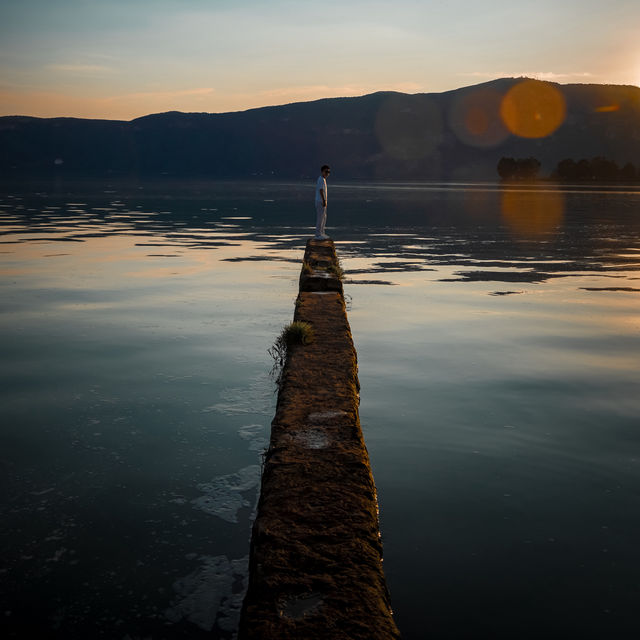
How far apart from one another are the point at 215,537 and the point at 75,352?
16.8ft

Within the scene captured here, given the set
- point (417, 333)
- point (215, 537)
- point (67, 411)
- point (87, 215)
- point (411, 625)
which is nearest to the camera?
point (411, 625)

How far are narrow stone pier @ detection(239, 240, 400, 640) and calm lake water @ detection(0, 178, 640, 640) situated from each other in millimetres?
552

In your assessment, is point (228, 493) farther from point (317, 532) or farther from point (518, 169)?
point (518, 169)

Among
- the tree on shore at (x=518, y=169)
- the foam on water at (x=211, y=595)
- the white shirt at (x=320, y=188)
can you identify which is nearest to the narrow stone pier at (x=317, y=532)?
the foam on water at (x=211, y=595)

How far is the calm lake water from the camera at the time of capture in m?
3.73

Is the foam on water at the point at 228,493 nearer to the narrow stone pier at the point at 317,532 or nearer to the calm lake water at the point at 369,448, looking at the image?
the calm lake water at the point at 369,448

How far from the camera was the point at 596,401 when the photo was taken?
7051mm

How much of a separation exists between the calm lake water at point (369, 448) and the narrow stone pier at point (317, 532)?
0.55 m

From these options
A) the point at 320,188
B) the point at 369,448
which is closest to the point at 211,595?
the point at 369,448

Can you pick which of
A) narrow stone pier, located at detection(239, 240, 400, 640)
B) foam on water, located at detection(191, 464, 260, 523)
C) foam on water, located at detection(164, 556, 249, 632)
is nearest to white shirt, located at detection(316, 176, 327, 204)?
narrow stone pier, located at detection(239, 240, 400, 640)

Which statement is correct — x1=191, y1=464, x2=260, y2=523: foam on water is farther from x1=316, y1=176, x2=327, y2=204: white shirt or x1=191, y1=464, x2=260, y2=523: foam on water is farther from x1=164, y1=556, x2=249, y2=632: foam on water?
x1=316, y1=176, x2=327, y2=204: white shirt

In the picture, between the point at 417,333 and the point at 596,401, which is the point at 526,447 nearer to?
the point at 596,401

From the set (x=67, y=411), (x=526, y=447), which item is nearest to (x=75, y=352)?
(x=67, y=411)

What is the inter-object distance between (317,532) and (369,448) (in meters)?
2.38
